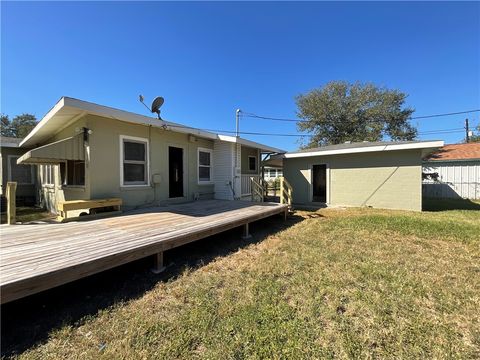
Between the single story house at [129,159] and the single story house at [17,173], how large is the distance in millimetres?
1965

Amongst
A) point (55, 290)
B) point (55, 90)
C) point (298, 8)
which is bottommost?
point (55, 290)

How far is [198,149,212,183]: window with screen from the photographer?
27.6ft

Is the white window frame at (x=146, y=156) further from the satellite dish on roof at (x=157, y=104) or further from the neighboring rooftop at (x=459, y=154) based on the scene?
the neighboring rooftop at (x=459, y=154)

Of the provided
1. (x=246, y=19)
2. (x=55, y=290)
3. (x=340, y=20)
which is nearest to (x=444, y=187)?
(x=340, y=20)

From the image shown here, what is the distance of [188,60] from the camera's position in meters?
11.9

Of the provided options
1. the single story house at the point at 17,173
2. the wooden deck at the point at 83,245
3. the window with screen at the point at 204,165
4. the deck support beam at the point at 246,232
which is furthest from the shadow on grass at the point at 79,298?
the single story house at the point at 17,173

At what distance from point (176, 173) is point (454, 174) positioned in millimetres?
17971

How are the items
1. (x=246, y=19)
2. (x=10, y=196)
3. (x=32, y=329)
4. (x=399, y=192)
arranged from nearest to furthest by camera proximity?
(x=32, y=329) → (x=10, y=196) → (x=399, y=192) → (x=246, y=19)

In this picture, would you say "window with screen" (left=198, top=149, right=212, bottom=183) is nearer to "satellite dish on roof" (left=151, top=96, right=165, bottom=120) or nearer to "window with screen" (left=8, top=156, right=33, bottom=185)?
"satellite dish on roof" (left=151, top=96, right=165, bottom=120)

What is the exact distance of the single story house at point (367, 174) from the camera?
353 inches

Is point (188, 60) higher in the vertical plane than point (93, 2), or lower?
higher

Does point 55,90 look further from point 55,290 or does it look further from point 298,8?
point 298,8

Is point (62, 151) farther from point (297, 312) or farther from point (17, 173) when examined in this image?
point (17, 173)

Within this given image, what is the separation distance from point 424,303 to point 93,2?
9547 millimetres
